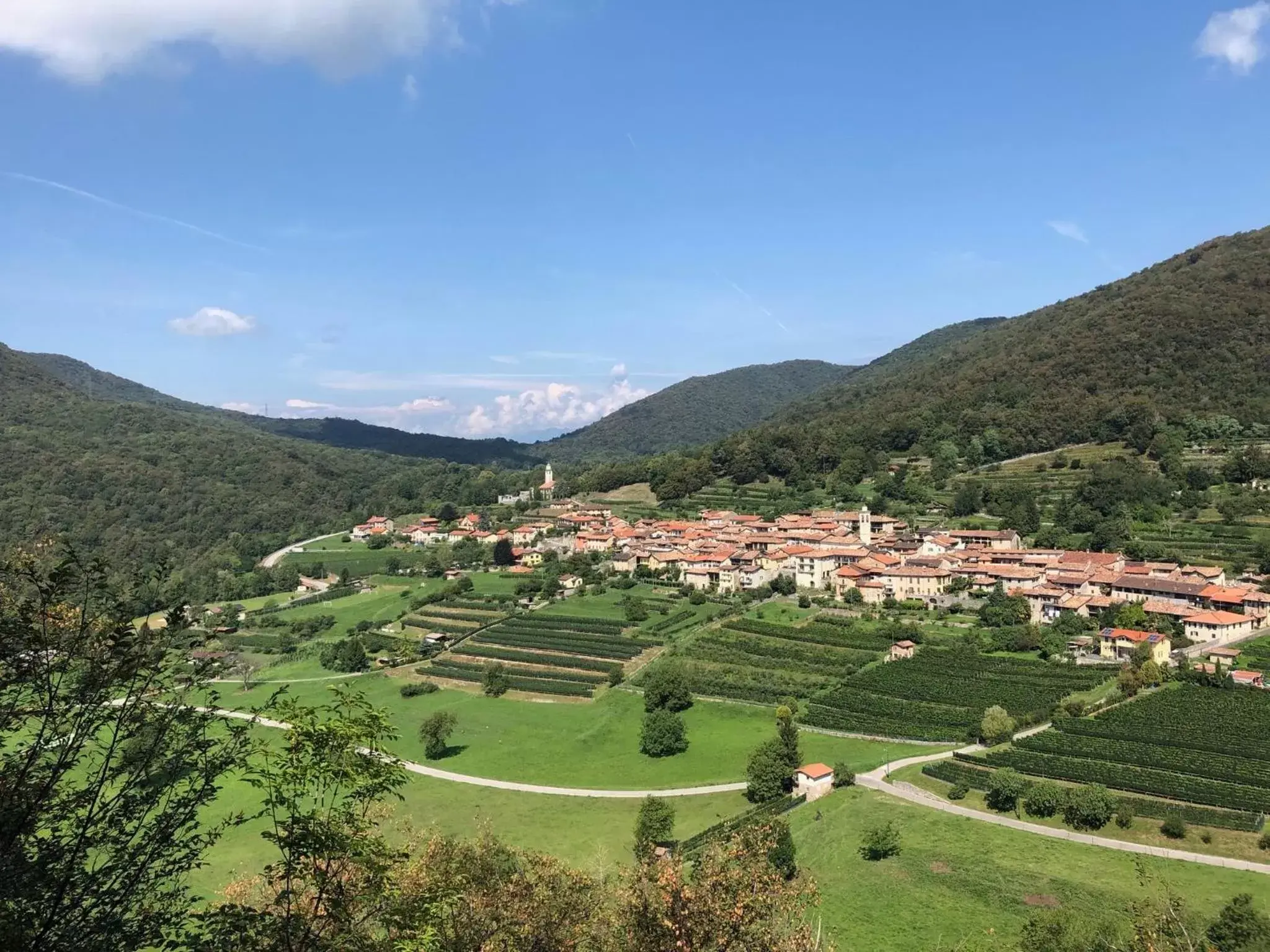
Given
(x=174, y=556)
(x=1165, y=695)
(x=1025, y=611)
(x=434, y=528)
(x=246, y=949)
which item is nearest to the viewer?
(x=246, y=949)

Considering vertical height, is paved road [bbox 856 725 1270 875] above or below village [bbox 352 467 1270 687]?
below

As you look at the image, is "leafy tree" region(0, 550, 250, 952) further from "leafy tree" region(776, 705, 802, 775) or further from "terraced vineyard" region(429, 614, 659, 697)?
"terraced vineyard" region(429, 614, 659, 697)

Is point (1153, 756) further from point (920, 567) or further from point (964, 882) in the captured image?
point (920, 567)

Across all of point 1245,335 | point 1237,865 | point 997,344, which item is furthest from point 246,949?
point 997,344

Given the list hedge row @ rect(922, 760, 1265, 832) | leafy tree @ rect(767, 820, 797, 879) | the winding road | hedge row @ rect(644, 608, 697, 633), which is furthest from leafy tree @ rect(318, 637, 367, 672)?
hedge row @ rect(922, 760, 1265, 832)

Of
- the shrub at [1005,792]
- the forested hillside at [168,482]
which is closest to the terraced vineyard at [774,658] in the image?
the shrub at [1005,792]

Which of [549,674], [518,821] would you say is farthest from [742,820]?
[549,674]

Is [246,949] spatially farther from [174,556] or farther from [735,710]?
[174,556]
